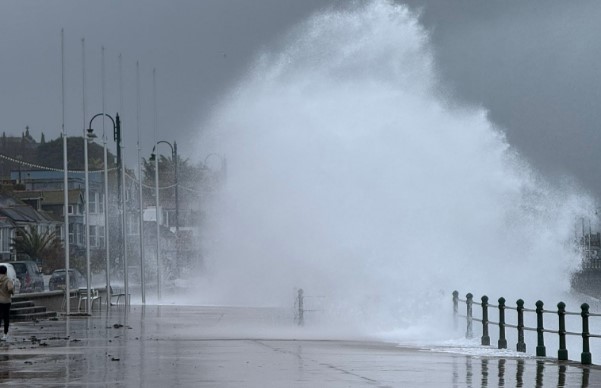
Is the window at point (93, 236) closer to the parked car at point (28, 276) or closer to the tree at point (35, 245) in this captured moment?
the tree at point (35, 245)

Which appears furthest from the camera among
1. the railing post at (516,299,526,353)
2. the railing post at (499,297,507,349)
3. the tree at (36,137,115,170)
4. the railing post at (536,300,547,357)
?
the tree at (36,137,115,170)

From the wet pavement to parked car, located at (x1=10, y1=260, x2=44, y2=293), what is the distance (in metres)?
30.4

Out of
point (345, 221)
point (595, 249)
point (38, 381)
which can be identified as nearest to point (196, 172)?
point (345, 221)

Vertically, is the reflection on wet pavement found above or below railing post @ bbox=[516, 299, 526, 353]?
below

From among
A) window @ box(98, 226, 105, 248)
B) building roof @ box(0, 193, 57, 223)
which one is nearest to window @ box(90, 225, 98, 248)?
window @ box(98, 226, 105, 248)

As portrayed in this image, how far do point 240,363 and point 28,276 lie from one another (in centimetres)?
4238

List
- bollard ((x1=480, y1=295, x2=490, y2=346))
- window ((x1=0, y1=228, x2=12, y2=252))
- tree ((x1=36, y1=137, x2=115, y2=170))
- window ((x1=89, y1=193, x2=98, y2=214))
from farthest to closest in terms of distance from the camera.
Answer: tree ((x1=36, y1=137, x2=115, y2=170))
window ((x1=89, y1=193, x2=98, y2=214))
window ((x1=0, y1=228, x2=12, y2=252))
bollard ((x1=480, y1=295, x2=490, y2=346))

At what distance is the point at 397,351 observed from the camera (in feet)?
74.5

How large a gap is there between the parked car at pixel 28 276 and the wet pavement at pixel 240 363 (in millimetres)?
30363

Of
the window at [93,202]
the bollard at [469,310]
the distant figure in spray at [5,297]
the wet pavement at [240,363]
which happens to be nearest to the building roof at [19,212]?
the window at [93,202]

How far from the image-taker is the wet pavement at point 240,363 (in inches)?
647

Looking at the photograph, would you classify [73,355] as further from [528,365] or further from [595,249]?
[595,249]

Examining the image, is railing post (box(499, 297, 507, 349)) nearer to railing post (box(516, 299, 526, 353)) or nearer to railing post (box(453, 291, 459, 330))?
railing post (box(516, 299, 526, 353))

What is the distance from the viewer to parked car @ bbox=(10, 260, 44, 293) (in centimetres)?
5897
